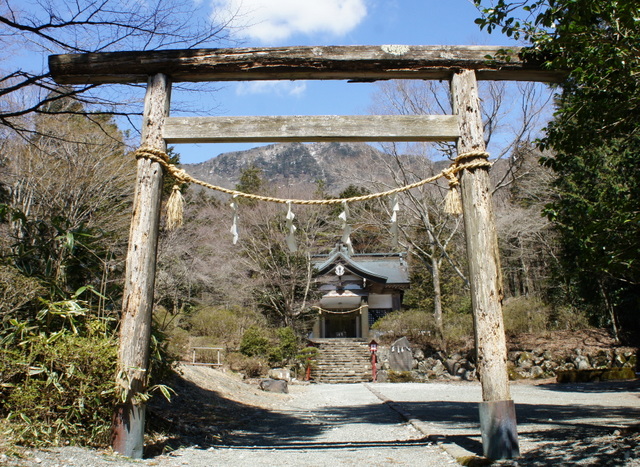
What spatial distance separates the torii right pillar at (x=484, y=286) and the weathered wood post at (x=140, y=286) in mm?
2514

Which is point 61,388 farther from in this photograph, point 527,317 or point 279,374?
point 527,317

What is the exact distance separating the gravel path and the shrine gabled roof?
531 inches

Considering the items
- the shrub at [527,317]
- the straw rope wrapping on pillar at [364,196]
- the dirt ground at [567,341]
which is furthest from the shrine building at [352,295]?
the straw rope wrapping on pillar at [364,196]

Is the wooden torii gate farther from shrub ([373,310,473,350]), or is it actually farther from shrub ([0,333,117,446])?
shrub ([373,310,473,350])

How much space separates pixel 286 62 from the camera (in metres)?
3.87

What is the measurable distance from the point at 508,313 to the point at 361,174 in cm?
731

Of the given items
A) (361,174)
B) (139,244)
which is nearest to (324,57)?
(139,244)

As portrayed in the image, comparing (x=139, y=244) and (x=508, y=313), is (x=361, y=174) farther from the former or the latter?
(x=139, y=244)

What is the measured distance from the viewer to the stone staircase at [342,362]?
16125 millimetres

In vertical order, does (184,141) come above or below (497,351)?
above

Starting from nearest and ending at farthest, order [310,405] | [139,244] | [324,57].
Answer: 1. [139,244]
2. [324,57]
3. [310,405]

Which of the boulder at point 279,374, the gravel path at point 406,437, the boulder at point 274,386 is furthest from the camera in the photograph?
the boulder at point 279,374

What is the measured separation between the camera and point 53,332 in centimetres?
350

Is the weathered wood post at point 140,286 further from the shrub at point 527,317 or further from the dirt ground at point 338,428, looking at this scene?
the shrub at point 527,317
